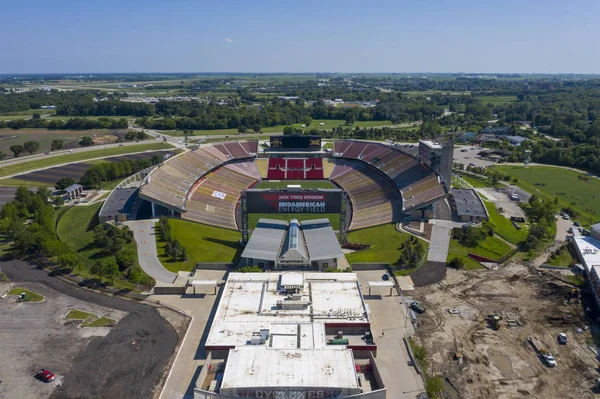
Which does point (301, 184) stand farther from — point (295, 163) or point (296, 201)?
point (296, 201)

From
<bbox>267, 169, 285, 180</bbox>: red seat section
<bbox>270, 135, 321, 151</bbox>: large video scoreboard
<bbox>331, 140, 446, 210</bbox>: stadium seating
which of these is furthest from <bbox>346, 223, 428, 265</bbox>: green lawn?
<bbox>270, 135, 321, 151</bbox>: large video scoreboard

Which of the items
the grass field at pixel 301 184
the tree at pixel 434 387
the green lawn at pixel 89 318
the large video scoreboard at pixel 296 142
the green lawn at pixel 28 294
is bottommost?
the grass field at pixel 301 184

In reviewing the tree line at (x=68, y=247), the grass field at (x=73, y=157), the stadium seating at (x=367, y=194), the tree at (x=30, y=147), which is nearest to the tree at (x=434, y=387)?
the tree line at (x=68, y=247)

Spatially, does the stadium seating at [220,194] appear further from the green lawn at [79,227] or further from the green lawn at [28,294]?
the green lawn at [28,294]

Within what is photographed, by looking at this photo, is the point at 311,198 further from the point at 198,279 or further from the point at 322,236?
the point at 198,279

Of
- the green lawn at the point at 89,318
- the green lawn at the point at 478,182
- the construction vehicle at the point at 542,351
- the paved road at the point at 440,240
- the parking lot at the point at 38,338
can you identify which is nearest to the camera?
the parking lot at the point at 38,338

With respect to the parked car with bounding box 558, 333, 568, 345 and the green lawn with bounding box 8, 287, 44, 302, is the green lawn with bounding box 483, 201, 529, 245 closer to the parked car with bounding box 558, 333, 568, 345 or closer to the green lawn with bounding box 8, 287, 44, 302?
the parked car with bounding box 558, 333, 568, 345

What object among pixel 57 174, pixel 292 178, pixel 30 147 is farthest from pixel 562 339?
pixel 30 147
